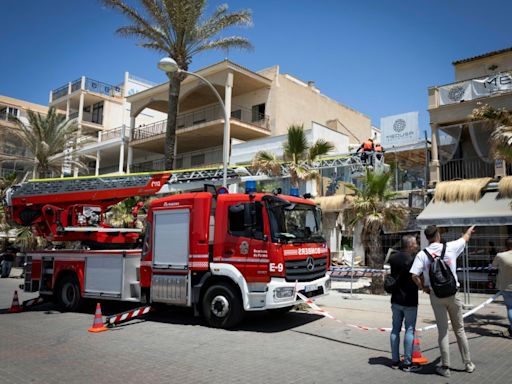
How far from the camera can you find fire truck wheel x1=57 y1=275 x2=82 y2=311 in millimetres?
11570

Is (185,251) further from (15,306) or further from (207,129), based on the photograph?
(207,129)

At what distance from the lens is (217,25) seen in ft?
72.5

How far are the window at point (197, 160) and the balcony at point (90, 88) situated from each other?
19.6 m

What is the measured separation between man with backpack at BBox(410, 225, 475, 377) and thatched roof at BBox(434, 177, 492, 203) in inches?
470

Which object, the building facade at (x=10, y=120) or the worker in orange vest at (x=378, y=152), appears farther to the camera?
the building facade at (x=10, y=120)

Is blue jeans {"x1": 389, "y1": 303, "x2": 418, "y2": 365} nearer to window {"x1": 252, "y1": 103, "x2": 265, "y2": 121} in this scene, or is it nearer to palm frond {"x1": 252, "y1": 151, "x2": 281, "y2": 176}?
palm frond {"x1": 252, "y1": 151, "x2": 281, "y2": 176}

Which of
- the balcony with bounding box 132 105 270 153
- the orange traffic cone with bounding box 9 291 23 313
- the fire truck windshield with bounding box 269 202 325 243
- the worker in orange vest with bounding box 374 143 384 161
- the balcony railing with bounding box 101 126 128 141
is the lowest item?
the orange traffic cone with bounding box 9 291 23 313

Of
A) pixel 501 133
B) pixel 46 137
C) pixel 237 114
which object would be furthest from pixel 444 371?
pixel 46 137

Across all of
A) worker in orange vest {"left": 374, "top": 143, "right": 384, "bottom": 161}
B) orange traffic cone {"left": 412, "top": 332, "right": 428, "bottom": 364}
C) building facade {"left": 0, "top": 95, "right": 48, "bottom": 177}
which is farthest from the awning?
building facade {"left": 0, "top": 95, "right": 48, "bottom": 177}

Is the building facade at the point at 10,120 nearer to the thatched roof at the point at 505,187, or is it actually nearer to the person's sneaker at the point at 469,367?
the thatched roof at the point at 505,187

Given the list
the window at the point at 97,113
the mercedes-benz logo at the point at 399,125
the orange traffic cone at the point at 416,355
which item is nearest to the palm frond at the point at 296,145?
the orange traffic cone at the point at 416,355

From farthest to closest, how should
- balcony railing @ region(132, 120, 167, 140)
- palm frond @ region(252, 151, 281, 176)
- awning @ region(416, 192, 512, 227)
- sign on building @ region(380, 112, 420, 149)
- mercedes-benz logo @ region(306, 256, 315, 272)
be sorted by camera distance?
balcony railing @ region(132, 120, 167, 140) < sign on building @ region(380, 112, 420, 149) < palm frond @ region(252, 151, 281, 176) < awning @ region(416, 192, 512, 227) < mercedes-benz logo @ region(306, 256, 315, 272)

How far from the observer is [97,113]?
49.4m

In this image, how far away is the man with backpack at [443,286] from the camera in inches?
230
